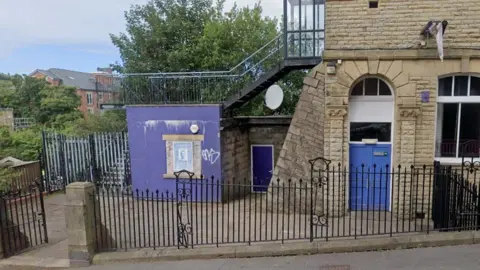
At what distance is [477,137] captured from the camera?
28.8 ft

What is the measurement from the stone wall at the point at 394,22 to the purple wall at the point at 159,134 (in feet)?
14.3

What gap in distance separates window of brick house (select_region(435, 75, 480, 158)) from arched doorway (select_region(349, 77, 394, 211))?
1.17 m

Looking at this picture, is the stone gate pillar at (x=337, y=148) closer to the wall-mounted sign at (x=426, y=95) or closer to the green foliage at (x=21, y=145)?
the wall-mounted sign at (x=426, y=95)

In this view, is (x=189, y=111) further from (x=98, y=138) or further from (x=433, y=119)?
(x=433, y=119)

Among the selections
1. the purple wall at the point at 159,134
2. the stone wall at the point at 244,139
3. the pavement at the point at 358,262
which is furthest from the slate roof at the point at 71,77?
the pavement at the point at 358,262

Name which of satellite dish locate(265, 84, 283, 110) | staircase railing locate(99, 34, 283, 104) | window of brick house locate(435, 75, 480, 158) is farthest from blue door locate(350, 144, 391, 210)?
staircase railing locate(99, 34, 283, 104)

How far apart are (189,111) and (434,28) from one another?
7.08 m

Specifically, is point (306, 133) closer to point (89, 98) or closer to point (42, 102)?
point (42, 102)

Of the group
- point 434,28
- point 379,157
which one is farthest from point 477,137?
point 434,28

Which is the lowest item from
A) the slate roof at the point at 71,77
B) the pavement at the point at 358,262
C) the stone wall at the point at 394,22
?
the pavement at the point at 358,262

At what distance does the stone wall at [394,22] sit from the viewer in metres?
8.21

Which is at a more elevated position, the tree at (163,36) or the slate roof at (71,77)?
the slate roof at (71,77)

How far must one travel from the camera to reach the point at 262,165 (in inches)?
520

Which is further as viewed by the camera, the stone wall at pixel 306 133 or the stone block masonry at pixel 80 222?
the stone wall at pixel 306 133
